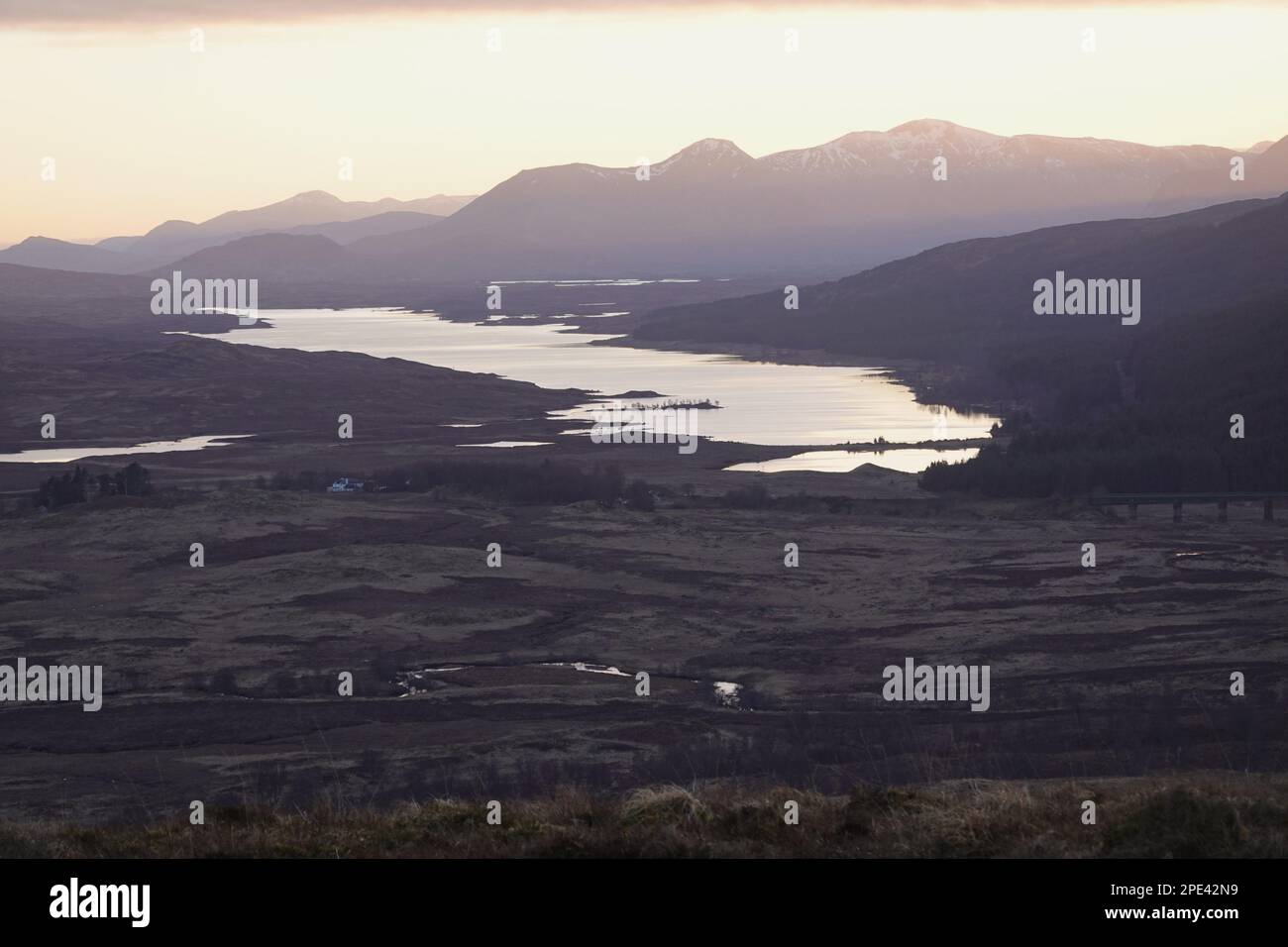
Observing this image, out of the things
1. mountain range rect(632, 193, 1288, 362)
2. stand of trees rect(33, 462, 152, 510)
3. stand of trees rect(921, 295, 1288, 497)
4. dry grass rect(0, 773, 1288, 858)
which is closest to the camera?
dry grass rect(0, 773, 1288, 858)

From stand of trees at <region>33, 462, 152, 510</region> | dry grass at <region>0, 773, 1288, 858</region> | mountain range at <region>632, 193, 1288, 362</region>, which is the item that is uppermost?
mountain range at <region>632, 193, 1288, 362</region>

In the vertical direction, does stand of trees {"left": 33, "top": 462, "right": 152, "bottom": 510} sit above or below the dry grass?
below

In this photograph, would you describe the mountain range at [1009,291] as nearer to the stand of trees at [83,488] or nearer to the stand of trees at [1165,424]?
the stand of trees at [1165,424]

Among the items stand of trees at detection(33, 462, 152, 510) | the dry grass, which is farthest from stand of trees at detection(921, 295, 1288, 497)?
the dry grass

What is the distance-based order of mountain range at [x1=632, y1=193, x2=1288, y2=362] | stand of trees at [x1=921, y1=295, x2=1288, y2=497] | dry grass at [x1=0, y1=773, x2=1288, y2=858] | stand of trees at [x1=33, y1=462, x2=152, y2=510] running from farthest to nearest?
mountain range at [x1=632, y1=193, x2=1288, y2=362] → stand of trees at [x1=921, y1=295, x2=1288, y2=497] → stand of trees at [x1=33, y1=462, x2=152, y2=510] → dry grass at [x1=0, y1=773, x2=1288, y2=858]

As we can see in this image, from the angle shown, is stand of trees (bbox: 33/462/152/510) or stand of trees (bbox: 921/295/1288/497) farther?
stand of trees (bbox: 921/295/1288/497)

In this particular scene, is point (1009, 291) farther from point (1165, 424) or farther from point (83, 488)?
point (83, 488)

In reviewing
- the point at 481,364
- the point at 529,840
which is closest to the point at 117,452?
the point at 481,364

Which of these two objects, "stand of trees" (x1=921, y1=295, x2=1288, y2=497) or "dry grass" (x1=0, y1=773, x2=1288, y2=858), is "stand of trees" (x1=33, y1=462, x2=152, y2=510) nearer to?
"stand of trees" (x1=921, y1=295, x2=1288, y2=497)

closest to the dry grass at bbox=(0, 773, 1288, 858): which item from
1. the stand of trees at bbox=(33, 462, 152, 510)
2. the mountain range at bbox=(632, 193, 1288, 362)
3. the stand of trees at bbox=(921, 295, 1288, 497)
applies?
the stand of trees at bbox=(33, 462, 152, 510)
